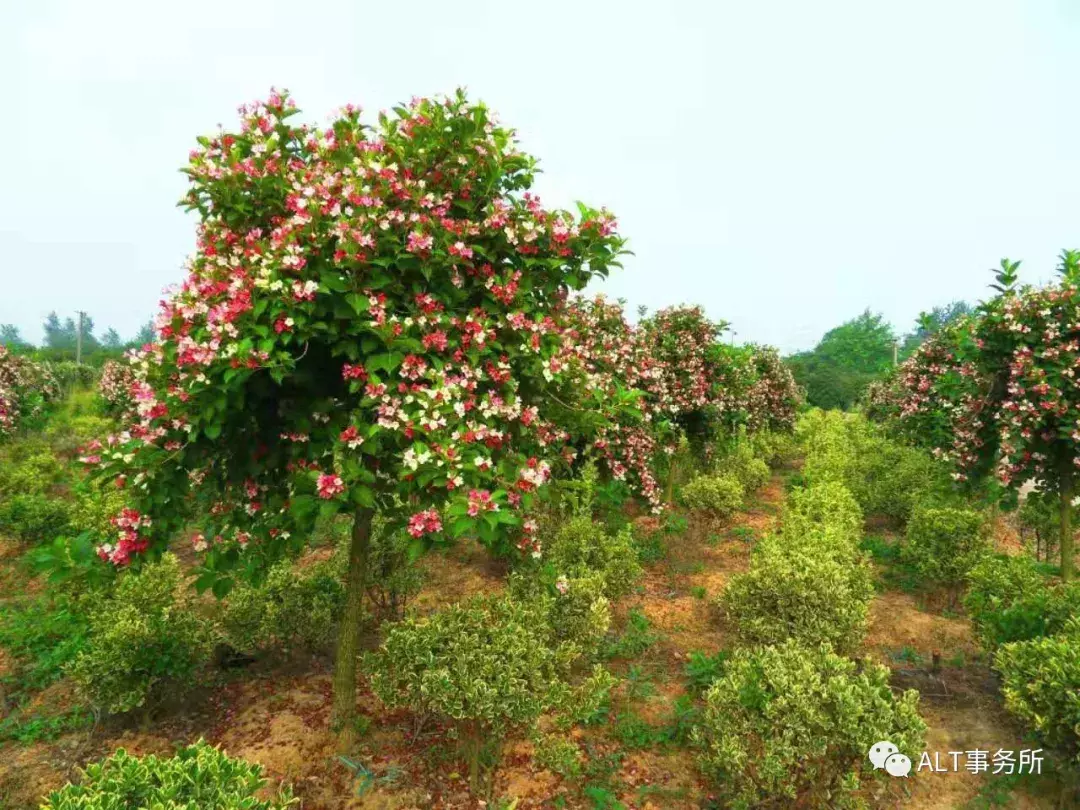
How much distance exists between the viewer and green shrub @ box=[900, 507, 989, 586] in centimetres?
787

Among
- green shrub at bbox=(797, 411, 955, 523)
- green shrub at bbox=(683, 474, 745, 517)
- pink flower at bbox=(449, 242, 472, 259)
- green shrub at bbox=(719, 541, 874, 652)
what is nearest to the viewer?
pink flower at bbox=(449, 242, 472, 259)

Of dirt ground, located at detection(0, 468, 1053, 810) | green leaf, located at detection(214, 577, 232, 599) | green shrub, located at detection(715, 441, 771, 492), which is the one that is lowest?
dirt ground, located at detection(0, 468, 1053, 810)

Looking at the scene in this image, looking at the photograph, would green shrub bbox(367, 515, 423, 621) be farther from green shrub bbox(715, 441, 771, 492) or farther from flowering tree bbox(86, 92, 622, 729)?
green shrub bbox(715, 441, 771, 492)

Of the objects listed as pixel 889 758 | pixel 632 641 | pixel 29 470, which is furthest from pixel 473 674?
pixel 29 470

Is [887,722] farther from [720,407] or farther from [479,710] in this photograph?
[720,407]

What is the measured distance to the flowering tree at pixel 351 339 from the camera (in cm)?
343

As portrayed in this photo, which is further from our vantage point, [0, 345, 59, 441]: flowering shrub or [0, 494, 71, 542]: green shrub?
[0, 345, 59, 441]: flowering shrub

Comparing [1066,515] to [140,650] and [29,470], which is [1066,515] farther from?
[29,470]

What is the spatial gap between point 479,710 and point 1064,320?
23.9 ft

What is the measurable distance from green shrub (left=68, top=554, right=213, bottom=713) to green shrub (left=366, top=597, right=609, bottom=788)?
5.78 ft

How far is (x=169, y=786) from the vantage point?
2.56 m

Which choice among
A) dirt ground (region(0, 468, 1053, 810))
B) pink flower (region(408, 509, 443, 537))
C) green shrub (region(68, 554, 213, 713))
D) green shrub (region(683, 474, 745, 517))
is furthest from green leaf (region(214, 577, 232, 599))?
green shrub (region(683, 474, 745, 517))

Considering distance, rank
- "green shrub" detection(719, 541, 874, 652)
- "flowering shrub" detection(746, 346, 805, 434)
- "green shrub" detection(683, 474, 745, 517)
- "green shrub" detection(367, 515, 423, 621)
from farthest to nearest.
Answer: "flowering shrub" detection(746, 346, 805, 434)
"green shrub" detection(683, 474, 745, 517)
"green shrub" detection(367, 515, 423, 621)
"green shrub" detection(719, 541, 874, 652)

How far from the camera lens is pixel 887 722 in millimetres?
3838
